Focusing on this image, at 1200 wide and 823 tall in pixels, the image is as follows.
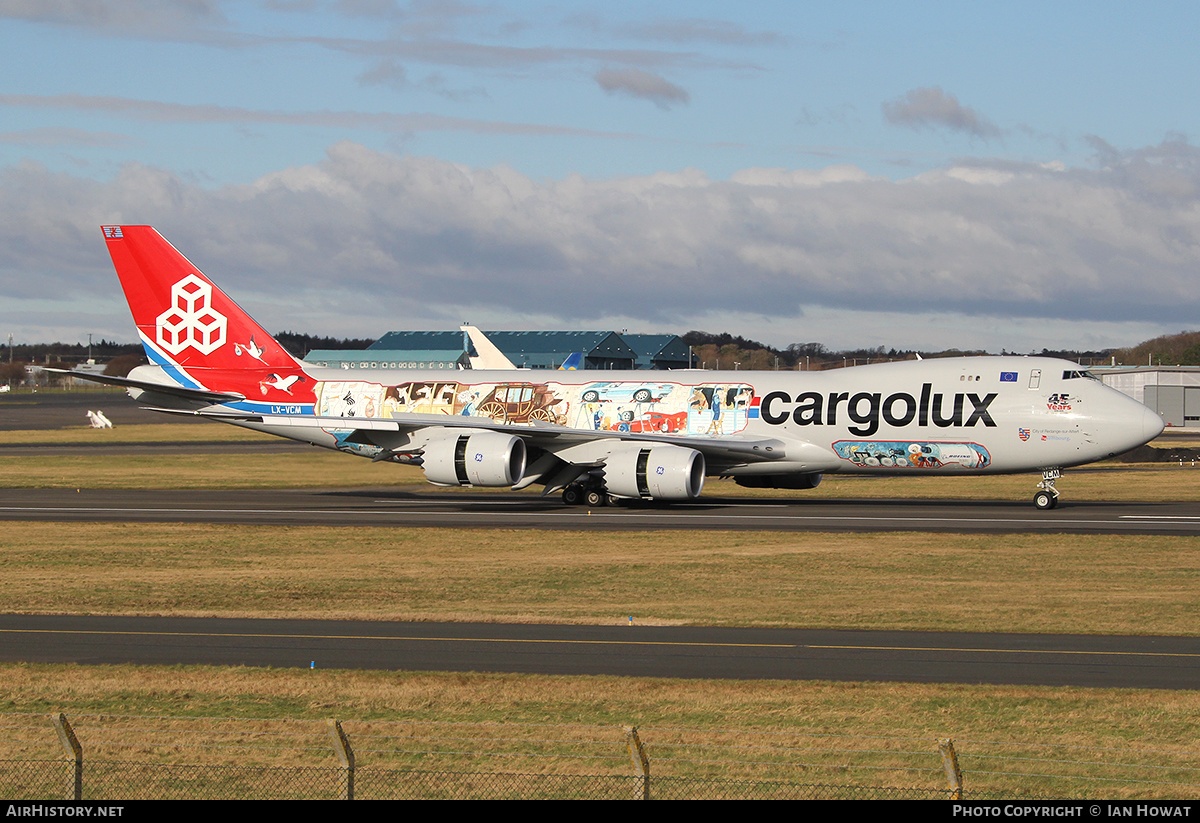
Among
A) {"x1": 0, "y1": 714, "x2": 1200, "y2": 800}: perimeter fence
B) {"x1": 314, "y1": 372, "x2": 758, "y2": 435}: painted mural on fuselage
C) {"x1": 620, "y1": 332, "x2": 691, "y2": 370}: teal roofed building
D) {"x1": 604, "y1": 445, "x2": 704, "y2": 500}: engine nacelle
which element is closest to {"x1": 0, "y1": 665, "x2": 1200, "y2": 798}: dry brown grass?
{"x1": 0, "y1": 714, "x2": 1200, "y2": 800}: perimeter fence

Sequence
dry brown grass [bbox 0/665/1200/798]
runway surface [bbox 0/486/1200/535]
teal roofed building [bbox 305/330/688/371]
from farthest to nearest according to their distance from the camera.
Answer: teal roofed building [bbox 305/330/688/371] → runway surface [bbox 0/486/1200/535] → dry brown grass [bbox 0/665/1200/798]

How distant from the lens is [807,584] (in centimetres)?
2544

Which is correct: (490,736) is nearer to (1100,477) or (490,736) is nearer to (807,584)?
→ (807,584)

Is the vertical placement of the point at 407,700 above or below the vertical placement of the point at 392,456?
below

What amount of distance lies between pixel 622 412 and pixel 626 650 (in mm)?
25779

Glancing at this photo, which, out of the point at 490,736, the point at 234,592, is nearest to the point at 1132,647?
the point at 490,736

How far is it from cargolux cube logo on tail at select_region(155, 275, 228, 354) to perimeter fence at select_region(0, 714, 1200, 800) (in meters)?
33.9

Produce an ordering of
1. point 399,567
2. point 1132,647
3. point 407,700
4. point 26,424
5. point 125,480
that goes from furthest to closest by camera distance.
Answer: point 26,424, point 125,480, point 399,567, point 1132,647, point 407,700

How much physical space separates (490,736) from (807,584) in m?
12.6

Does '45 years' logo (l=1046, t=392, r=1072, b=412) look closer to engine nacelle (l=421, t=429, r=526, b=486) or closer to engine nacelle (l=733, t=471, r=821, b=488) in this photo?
engine nacelle (l=733, t=471, r=821, b=488)

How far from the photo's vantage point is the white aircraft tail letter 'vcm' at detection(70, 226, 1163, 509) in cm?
4028

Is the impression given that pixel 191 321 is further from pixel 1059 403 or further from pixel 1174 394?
pixel 1174 394
